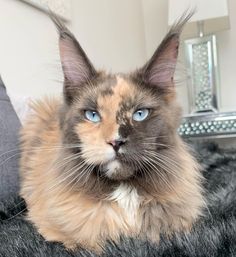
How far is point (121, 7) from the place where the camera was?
9.12 ft

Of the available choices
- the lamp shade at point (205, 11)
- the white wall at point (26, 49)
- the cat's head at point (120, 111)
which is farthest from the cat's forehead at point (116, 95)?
the lamp shade at point (205, 11)

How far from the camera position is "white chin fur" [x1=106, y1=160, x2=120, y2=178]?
81 centimetres

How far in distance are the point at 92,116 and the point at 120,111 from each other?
7 centimetres

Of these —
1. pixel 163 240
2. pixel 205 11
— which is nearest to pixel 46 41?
pixel 205 11

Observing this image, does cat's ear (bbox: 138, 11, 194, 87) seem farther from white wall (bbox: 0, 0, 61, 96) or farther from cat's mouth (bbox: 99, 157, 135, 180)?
white wall (bbox: 0, 0, 61, 96)

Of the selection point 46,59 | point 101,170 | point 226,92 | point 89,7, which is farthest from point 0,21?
point 226,92

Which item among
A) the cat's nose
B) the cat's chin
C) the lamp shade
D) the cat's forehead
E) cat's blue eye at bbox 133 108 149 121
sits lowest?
the cat's chin

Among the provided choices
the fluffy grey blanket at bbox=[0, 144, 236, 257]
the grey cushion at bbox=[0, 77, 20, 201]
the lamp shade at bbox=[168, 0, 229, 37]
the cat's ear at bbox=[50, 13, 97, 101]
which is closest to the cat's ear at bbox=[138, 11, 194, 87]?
the cat's ear at bbox=[50, 13, 97, 101]

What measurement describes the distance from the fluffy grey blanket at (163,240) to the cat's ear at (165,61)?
1.09ft

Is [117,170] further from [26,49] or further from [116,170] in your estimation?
[26,49]

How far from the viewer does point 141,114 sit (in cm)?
88

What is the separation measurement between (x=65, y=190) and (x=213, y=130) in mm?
1485

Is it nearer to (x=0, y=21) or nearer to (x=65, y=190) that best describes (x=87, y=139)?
(x=65, y=190)

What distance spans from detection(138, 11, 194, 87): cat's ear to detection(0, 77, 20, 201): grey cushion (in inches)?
18.9
